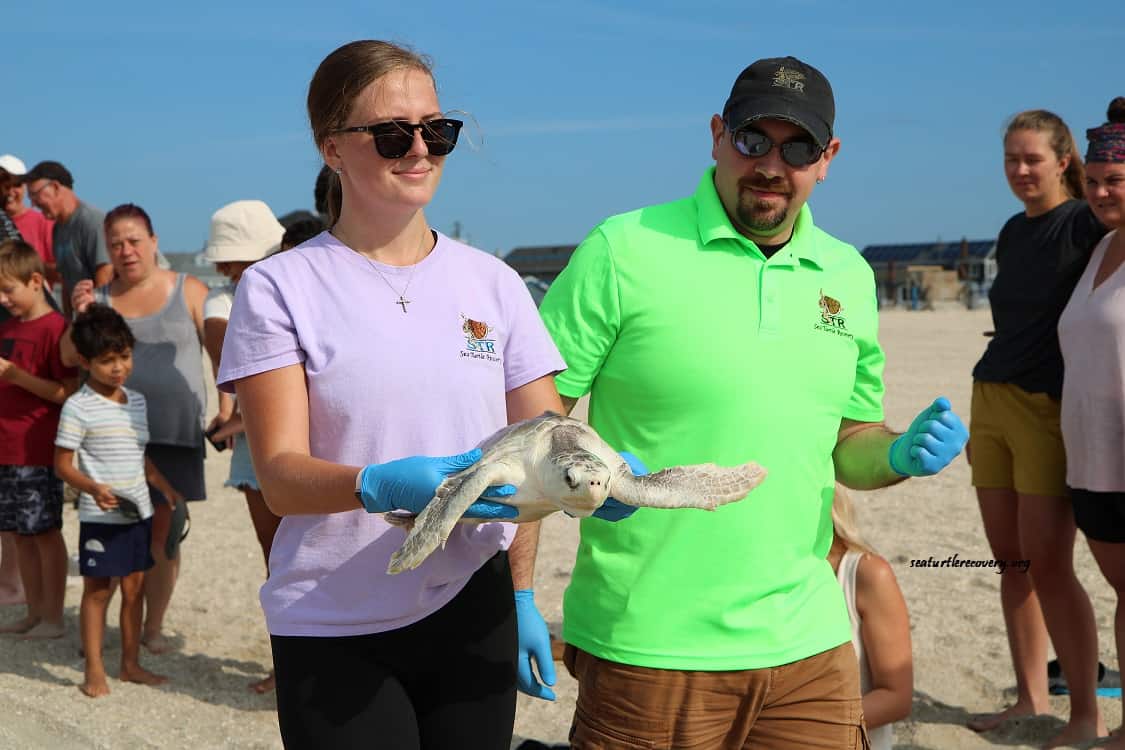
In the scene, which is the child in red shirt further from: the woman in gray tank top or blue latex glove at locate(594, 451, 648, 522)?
blue latex glove at locate(594, 451, 648, 522)

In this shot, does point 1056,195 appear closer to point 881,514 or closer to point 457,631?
point 457,631

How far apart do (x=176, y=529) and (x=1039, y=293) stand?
3.66 metres

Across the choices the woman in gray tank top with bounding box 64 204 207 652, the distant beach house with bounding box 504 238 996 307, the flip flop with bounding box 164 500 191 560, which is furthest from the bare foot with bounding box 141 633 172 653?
the distant beach house with bounding box 504 238 996 307

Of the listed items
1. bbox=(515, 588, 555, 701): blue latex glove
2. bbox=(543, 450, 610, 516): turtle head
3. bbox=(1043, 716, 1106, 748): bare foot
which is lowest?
bbox=(1043, 716, 1106, 748): bare foot

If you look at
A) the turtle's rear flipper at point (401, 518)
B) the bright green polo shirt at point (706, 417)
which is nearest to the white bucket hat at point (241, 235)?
the bright green polo shirt at point (706, 417)

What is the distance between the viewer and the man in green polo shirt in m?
2.21

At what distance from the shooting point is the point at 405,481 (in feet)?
5.25

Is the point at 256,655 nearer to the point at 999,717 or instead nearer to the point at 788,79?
the point at 999,717

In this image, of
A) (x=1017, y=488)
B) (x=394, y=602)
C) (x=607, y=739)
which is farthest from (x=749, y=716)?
(x=1017, y=488)

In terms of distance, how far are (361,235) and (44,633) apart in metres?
4.09

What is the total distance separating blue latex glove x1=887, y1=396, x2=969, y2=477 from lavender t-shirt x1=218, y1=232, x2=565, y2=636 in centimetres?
90

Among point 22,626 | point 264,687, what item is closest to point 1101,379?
point 264,687

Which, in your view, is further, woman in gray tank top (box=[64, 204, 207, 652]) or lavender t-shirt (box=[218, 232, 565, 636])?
woman in gray tank top (box=[64, 204, 207, 652])

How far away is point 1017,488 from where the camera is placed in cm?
404
